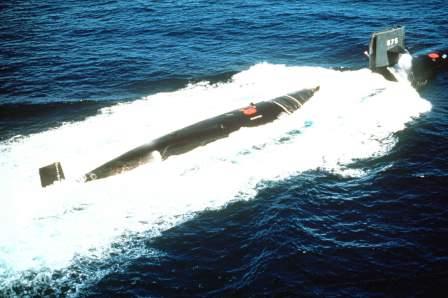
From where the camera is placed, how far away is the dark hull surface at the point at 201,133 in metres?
27.8

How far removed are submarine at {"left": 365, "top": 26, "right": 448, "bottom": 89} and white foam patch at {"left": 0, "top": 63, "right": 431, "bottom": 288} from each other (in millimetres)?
1087

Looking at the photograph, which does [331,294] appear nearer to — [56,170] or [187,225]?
[187,225]

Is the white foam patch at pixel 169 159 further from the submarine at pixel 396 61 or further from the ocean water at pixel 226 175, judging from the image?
the submarine at pixel 396 61

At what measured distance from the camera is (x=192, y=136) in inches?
1196

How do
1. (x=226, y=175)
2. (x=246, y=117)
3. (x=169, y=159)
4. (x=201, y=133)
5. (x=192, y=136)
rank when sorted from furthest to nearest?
(x=246, y=117) < (x=201, y=133) < (x=192, y=136) < (x=169, y=159) < (x=226, y=175)

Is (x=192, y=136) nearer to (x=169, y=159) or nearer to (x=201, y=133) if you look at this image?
(x=201, y=133)

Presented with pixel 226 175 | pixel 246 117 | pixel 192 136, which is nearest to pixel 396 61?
pixel 246 117

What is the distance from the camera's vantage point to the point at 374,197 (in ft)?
77.4

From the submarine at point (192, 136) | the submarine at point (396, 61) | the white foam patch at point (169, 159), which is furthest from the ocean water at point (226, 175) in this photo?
the submarine at point (396, 61)

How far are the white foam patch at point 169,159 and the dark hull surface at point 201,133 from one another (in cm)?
55

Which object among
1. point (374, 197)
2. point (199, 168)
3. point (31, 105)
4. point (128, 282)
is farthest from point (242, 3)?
point (128, 282)

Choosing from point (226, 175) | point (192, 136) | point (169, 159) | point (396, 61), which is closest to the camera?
point (226, 175)

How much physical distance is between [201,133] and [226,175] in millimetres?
5275

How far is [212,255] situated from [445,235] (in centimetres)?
1108
